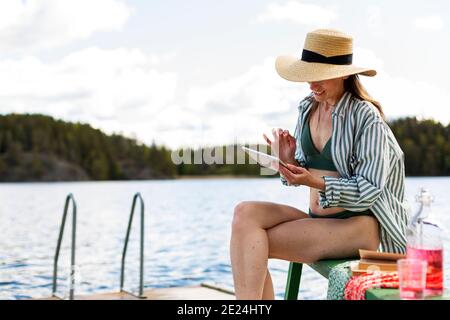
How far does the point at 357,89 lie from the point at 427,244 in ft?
2.96

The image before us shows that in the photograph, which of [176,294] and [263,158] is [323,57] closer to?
[263,158]

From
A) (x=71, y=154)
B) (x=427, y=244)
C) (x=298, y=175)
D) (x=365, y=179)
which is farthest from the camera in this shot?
(x=71, y=154)

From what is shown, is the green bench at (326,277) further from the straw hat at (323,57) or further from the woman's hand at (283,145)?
the straw hat at (323,57)

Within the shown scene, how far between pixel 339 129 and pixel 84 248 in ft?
53.8

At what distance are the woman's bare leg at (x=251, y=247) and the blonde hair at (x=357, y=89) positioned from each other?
497 millimetres

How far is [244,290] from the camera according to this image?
7.95 ft

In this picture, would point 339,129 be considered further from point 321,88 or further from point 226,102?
point 226,102

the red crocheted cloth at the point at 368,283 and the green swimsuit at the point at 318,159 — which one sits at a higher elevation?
the green swimsuit at the point at 318,159

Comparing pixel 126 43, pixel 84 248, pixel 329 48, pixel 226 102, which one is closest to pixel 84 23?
pixel 126 43

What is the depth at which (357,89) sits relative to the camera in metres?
2.68

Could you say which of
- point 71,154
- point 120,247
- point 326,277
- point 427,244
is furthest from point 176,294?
point 71,154

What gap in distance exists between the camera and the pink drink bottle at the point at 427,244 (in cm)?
189

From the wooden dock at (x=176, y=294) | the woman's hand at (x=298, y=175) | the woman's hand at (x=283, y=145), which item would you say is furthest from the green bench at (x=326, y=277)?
the wooden dock at (x=176, y=294)
